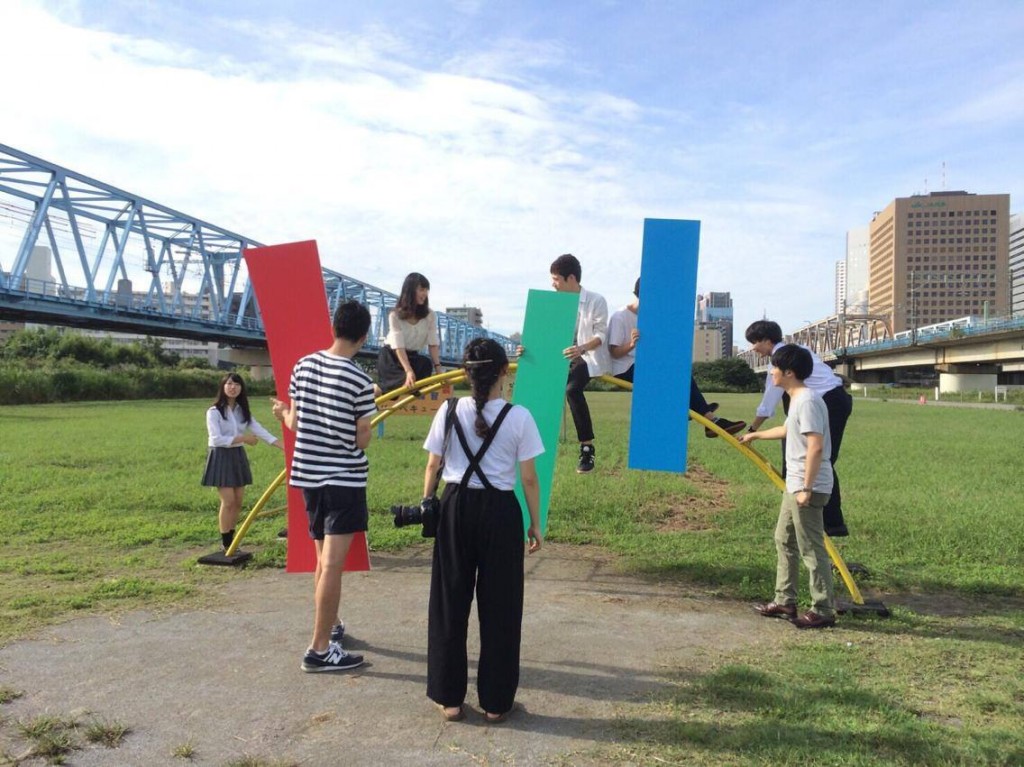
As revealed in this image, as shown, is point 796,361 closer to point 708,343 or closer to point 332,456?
point 332,456

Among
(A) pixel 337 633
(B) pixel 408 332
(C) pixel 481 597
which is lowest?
(A) pixel 337 633

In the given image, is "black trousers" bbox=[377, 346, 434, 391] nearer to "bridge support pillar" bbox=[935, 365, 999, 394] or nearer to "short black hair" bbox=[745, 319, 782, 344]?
"short black hair" bbox=[745, 319, 782, 344]

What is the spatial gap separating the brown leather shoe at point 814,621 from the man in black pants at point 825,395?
40.6 inches

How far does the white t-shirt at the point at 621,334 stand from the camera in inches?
273

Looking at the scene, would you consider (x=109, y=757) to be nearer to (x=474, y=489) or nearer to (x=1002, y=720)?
(x=474, y=489)

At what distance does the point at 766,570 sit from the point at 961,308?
7739 inches

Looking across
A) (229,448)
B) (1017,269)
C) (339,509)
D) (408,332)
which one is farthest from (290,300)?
(1017,269)

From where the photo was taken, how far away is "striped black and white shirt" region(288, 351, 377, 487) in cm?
420

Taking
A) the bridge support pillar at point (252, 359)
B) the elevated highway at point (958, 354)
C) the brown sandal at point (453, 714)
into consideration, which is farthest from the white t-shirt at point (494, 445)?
the bridge support pillar at point (252, 359)

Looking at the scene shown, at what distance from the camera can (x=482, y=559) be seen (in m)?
3.75

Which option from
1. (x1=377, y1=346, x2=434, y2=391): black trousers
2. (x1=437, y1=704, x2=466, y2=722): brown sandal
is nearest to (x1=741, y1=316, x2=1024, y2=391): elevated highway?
(x1=377, y1=346, x2=434, y2=391): black trousers

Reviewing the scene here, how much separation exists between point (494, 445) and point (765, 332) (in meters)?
3.27

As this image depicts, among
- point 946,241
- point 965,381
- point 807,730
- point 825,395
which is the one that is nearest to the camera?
point 807,730

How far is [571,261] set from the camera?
6738mm
